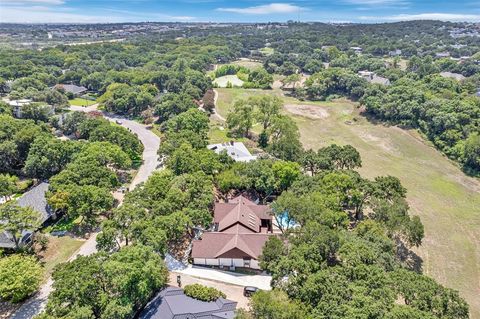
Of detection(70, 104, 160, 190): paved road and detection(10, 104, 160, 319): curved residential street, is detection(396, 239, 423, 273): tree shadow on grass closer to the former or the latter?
detection(10, 104, 160, 319): curved residential street

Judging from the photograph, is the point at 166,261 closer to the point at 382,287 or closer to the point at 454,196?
the point at 382,287

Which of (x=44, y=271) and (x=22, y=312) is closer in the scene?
(x=22, y=312)

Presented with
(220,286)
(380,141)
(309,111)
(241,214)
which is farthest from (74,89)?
(220,286)

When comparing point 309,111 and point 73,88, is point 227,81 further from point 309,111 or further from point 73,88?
point 73,88

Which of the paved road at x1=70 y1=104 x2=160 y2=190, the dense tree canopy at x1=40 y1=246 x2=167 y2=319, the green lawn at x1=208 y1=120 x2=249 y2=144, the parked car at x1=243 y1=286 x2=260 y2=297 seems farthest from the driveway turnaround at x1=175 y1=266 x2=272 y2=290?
the green lawn at x1=208 y1=120 x2=249 y2=144

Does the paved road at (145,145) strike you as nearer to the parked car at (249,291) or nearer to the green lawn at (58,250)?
the green lawn at (58,250)

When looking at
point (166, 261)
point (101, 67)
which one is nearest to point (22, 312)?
point (166, 261)

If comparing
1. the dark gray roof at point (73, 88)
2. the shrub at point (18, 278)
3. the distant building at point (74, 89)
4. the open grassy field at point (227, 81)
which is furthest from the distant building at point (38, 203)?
the open grassy field at point (227, 81)
